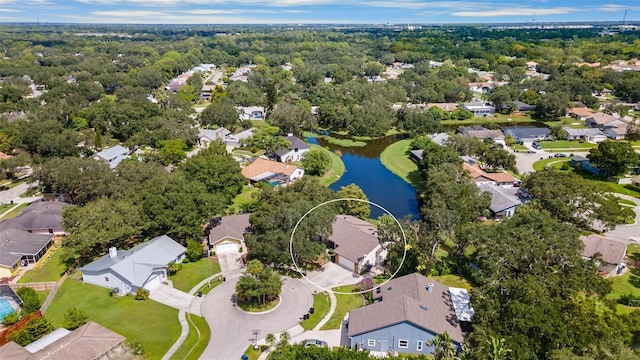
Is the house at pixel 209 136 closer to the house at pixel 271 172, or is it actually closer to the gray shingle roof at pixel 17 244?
the house at pixel 271 172

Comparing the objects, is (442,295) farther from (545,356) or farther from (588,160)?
(588,160)

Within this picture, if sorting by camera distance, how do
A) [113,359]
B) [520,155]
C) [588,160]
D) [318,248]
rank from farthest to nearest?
[520,155]
[588,160]
[318,248]
[113,359]

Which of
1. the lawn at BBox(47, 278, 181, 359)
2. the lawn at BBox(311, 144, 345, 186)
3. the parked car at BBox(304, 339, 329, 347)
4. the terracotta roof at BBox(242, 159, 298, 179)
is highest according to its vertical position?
the terracotta roof at BBox(242, 159, 298, 179)

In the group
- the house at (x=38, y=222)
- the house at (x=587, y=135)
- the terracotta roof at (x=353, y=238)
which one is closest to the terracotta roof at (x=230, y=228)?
the terracotta roof at (x=353, y=238)

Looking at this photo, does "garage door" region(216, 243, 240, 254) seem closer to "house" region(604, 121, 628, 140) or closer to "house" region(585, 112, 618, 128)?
"house" region(604, 121, 628, 140)

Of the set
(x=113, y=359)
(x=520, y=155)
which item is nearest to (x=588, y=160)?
(x=520, y=155)

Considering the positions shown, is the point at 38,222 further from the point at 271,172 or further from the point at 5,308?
the point at 271,172

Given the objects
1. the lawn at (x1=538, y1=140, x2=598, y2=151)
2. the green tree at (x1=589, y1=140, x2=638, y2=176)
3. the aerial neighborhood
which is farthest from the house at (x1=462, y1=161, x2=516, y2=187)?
the lawn at (x1=538, y1=140, x2=598, y2=151)
